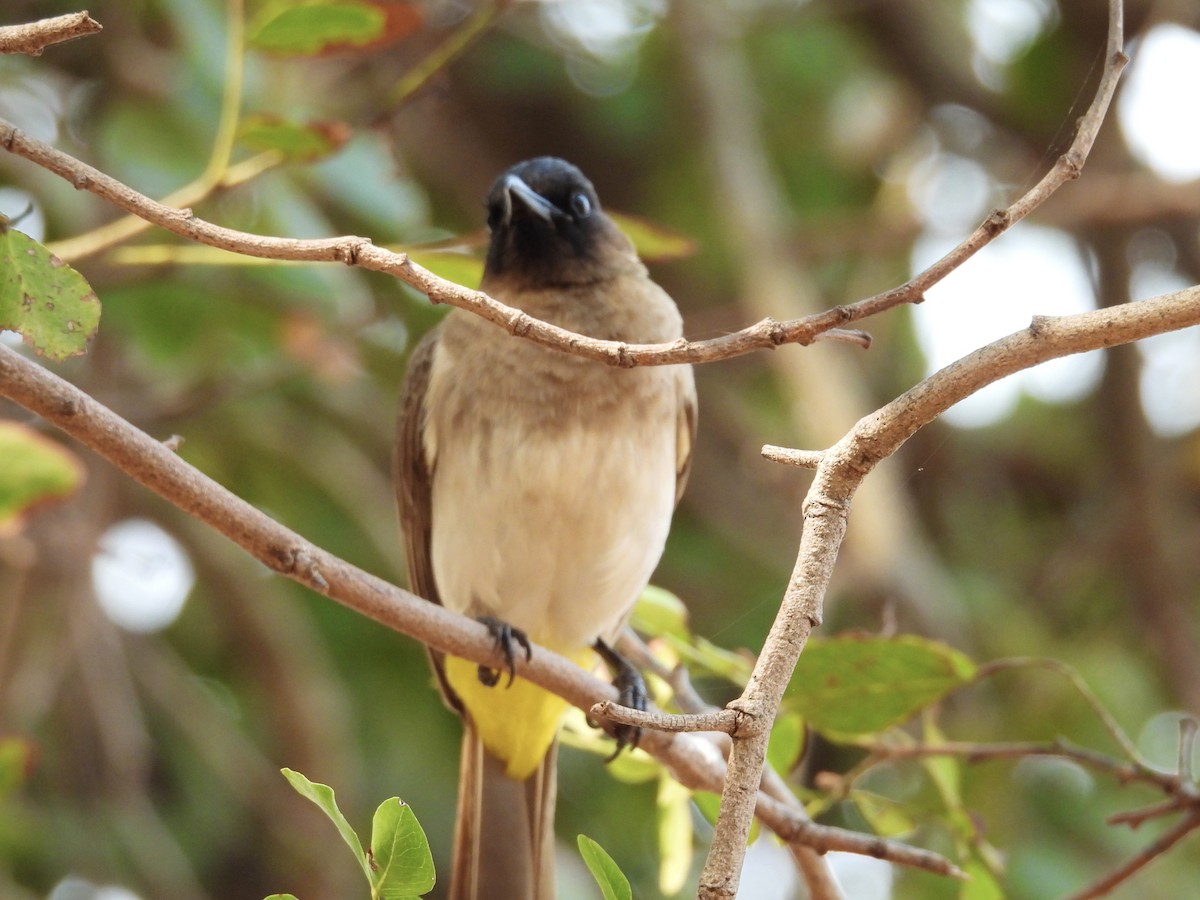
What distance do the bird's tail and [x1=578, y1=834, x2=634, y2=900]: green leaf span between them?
4.50 feet

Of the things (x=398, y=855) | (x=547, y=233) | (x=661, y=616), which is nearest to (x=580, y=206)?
(x=547, y=233)

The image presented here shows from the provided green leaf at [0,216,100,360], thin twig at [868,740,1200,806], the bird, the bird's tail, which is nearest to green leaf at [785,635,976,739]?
thin twig at [868,740,1200,806]

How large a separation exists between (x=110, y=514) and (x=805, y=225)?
220cm

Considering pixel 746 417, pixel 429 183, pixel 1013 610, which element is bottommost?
pixel 1013 610

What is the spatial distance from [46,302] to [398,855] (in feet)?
2.04

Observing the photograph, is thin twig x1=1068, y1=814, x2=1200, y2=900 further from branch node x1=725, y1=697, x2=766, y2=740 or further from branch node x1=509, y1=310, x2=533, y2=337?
branch node x1=509, y1=310, x2=533, y2=337

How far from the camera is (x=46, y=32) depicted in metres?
1.11

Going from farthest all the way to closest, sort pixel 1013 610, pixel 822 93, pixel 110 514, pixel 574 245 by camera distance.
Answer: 1. pixel 822 93
2. pixel 1013 610
3. pixel 110 514
4. pixel 574 245

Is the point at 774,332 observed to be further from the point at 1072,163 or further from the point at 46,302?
the point at 46,302

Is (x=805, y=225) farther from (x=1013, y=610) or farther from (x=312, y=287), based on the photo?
(x=312, y=287)

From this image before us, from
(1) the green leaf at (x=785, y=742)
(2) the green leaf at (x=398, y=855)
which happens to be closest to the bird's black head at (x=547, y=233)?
(1) the green leaf at (x=785, y=742)

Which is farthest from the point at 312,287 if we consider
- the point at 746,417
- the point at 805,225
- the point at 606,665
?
the point at 805,225

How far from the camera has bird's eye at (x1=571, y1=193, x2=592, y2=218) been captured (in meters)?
2.73

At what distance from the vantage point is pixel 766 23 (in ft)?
14.3
